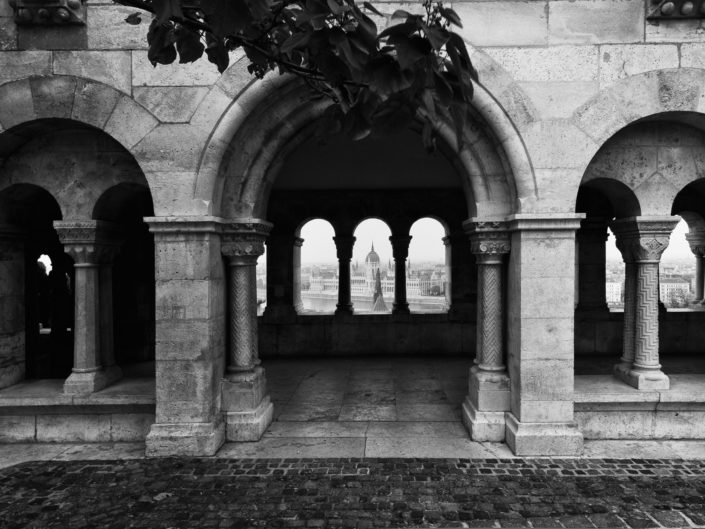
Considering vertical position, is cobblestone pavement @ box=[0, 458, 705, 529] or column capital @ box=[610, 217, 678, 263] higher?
column capital @ box=[610, 217, 678, 263]

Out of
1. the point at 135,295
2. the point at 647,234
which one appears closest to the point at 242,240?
the point at 135,295

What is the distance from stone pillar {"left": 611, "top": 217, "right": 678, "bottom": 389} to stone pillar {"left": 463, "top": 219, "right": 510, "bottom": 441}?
125 centimetres

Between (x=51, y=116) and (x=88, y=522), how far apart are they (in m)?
3.23

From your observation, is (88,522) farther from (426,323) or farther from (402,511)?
(426,323)

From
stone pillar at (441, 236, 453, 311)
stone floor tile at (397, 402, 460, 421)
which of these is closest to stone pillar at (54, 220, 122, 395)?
stone floor tile at (397, 402, 460, 421)

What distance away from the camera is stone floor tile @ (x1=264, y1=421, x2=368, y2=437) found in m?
4.34

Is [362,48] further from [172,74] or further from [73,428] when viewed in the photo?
[73,428]

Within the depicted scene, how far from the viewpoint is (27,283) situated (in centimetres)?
534

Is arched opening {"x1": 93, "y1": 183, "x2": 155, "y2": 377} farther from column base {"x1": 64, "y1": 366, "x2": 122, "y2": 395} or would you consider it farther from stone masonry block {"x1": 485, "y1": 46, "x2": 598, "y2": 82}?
stone masonry block {"x1": 485, "y1": 46, "x2": 598, "y2": 82}

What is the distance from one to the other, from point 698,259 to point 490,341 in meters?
5.75

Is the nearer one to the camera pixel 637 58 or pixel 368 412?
pixel 637 58

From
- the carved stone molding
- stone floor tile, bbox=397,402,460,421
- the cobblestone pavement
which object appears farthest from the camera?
stone floor tile, bbox=397,402,460,421

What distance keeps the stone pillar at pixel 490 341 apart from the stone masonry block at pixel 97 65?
10.9ft

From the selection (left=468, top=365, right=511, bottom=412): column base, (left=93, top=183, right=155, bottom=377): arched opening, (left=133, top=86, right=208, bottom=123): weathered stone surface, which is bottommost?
(left=468, top=365, right=511, bottom=412): column base
